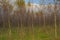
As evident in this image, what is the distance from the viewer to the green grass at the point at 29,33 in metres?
4.34

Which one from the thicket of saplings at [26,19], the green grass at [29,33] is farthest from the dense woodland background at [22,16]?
the green grass at [29,33]

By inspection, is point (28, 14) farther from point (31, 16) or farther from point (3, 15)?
point (3, 15)

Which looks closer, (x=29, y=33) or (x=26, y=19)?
(x=29, y=33)

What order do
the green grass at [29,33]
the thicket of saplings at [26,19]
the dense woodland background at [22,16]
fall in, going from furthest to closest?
the thicket of saplings at [26,19] < the dense woodland background at [22,16] < the green grass at [29,33]

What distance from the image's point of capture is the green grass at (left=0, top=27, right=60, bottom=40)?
14.2 feet

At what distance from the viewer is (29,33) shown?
455 centimetres

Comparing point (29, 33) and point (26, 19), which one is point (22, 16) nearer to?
point (26, 19)

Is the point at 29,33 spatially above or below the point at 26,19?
below

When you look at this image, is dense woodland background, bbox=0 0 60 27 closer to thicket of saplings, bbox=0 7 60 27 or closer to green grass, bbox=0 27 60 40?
thicket of saplings, bbox=0 7 60 27

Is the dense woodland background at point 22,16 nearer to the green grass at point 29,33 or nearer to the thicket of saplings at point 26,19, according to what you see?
the thicket of saplings at point 26,19

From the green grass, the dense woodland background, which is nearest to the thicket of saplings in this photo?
the dense woodland background

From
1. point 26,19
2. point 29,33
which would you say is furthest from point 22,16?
point 29,33

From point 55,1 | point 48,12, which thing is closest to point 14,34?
point 48,12

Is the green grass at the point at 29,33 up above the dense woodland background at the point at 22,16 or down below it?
below
